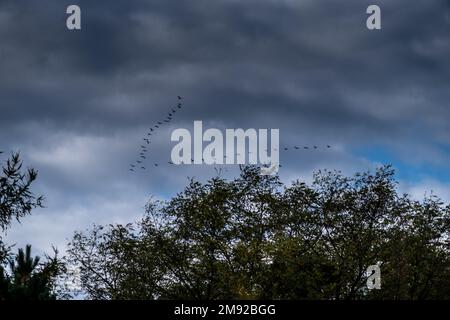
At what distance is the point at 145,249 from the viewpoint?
52.1 meters

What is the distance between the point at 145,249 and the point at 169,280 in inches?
110

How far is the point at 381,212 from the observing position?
Answer: 5131cm
